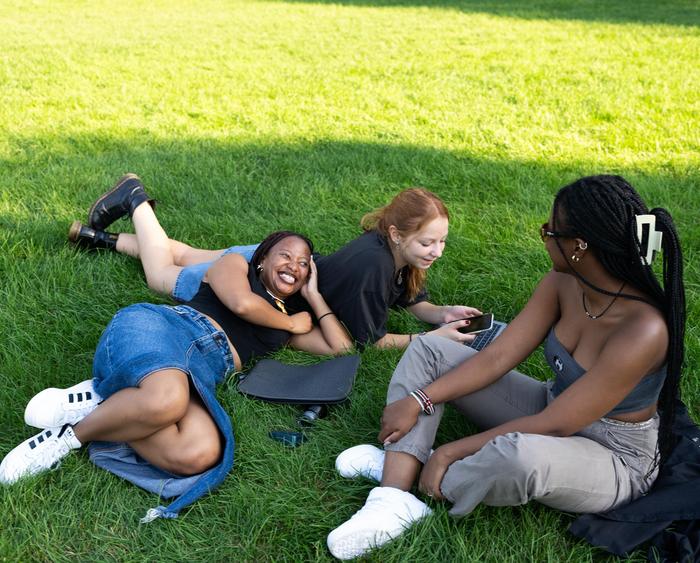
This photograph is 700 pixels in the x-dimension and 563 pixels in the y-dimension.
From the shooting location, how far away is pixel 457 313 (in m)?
4.12

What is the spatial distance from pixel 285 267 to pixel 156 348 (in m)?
0.87

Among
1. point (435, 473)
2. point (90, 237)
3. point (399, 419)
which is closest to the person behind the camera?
point (435, 473)

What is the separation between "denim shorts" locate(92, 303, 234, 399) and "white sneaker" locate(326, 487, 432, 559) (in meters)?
0.97

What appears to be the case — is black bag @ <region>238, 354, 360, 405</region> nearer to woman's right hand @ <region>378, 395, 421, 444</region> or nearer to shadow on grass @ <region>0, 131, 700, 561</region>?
shadow on grass @ <region>0, 131, 700, 561</region>

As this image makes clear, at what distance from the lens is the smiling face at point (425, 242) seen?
150 inches

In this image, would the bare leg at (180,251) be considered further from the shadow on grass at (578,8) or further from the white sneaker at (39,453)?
the shadow on grass at (578,8)

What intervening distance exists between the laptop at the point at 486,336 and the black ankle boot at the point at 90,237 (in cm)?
227

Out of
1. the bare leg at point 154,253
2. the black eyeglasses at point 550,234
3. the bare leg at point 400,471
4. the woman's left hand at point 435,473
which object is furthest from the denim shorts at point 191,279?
the black eyeglasses at point 550,234

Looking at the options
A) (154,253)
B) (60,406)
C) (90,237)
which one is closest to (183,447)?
(60,406)

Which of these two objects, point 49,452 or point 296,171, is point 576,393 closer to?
point 49,452

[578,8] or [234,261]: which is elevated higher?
[578,8]

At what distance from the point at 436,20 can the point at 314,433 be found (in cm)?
1224

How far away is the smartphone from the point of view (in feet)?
12.6

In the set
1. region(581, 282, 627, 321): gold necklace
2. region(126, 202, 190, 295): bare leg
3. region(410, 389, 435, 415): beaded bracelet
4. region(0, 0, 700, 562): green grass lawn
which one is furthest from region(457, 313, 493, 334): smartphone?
region(126, 202, 190, 295): bare leg
